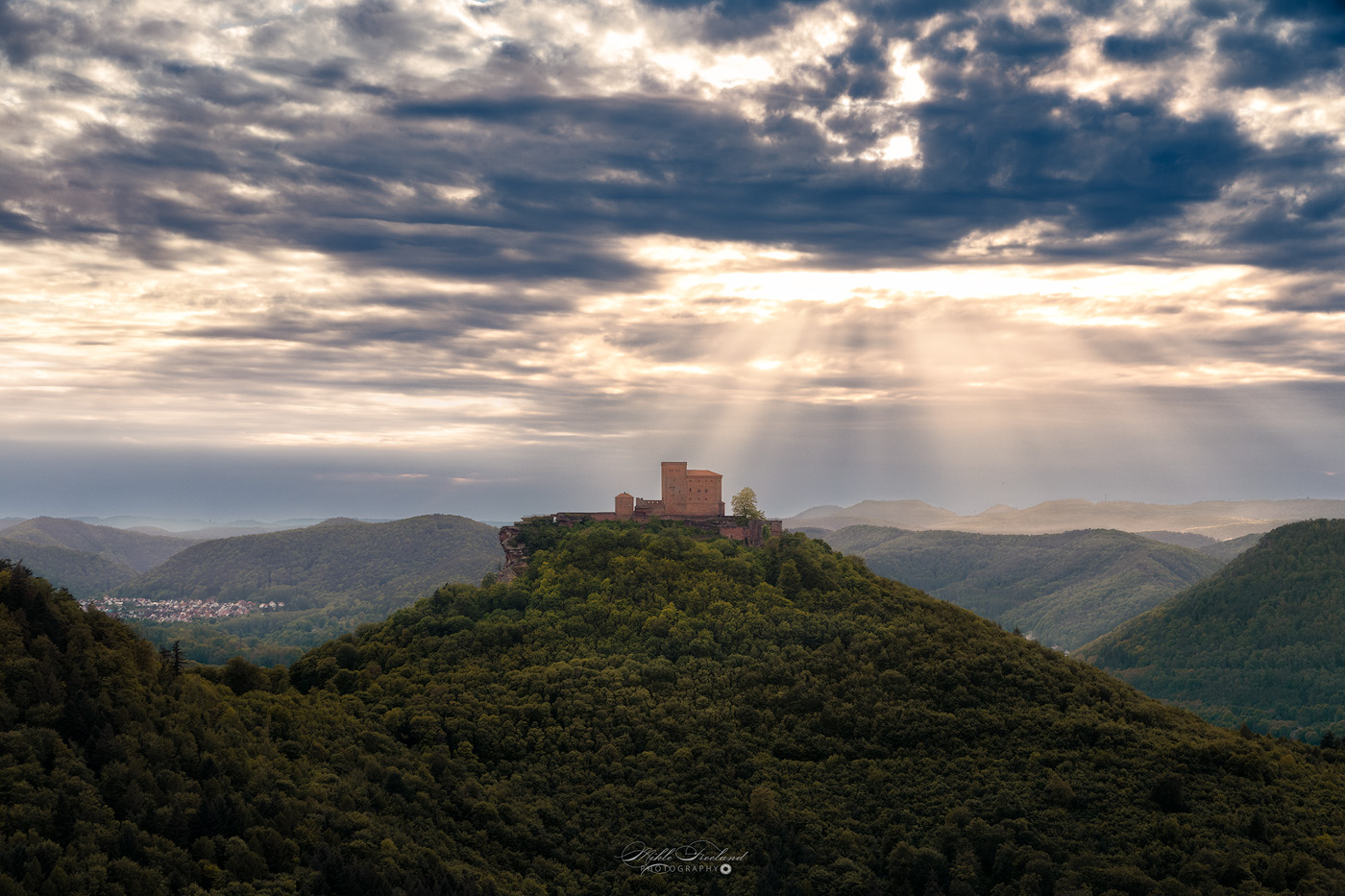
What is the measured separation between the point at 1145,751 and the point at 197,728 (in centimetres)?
7139

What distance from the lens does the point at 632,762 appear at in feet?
250

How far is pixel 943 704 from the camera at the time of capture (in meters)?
84.1

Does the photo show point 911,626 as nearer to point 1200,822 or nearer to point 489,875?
point 1200,822

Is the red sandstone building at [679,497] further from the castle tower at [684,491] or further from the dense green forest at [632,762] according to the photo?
the dense green forest at [632,762]

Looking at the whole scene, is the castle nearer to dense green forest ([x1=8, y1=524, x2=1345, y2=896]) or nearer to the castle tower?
the castle tower

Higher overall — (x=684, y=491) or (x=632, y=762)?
(x=684, y=491)

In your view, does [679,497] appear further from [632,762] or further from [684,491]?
[632,762]

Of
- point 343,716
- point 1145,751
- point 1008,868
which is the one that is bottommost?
point 1008,868

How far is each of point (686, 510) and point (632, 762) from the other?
1964 inches

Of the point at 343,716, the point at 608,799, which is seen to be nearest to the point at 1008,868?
the point at 608,799

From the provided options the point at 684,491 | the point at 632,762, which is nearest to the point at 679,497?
the point at 684,491

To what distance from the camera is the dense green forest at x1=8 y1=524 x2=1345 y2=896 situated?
51500 millimetres

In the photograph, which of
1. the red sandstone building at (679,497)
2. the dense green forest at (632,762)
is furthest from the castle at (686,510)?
the dense green forest at (632,762)

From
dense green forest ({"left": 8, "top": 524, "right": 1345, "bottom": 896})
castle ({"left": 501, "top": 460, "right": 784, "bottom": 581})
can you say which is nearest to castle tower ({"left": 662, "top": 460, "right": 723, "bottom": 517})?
castle ({"left": 501, "top": 460, "right": 784, "bottom": 581})
